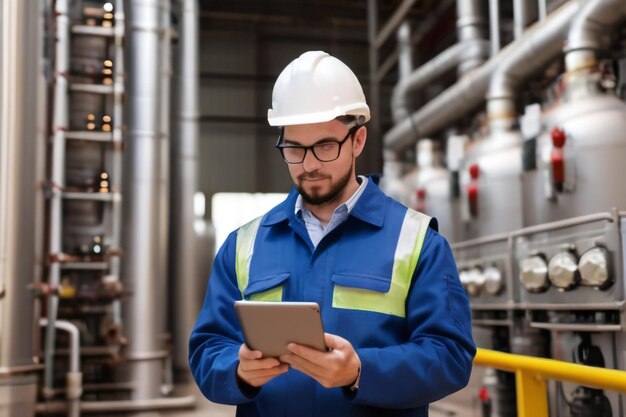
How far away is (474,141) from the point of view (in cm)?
414

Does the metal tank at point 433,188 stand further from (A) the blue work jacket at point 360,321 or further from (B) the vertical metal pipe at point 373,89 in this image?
(A) the blue work jacket at point 360,321

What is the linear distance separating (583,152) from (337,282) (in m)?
1.84

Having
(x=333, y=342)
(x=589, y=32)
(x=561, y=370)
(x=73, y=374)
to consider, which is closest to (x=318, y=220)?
(x=333, y=342)

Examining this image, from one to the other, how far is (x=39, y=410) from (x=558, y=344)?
2.38 metres

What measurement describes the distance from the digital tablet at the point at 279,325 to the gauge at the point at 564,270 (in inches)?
71.6

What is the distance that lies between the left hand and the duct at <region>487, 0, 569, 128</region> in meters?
2.48

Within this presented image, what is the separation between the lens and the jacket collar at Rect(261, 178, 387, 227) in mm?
1401

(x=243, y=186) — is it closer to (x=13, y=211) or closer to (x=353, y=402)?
(x=13, y=211)

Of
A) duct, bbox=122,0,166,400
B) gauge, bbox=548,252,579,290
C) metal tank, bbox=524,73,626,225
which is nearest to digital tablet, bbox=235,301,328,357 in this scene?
gauge, bbox=548,252,579,290

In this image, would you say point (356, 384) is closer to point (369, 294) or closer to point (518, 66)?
point (369, 294)

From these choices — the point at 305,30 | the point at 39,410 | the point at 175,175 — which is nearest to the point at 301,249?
the point at 39,410

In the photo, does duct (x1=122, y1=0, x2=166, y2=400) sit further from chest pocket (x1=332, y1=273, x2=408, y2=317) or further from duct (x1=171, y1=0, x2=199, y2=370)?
chest pocket (x1=332, y1=273, x2=408, y2=317)

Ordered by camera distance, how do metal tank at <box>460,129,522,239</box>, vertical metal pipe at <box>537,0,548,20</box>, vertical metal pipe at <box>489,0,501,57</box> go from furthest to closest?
vertical metal pipe at <box>489,0,501,57</box>
metal tank at <box>460,129,522,239</box>
vertical metal pipe at <box>537,0,548,20</box>

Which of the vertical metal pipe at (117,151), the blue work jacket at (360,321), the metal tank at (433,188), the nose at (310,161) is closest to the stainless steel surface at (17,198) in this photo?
the vertical metal pipe at (117,151)
